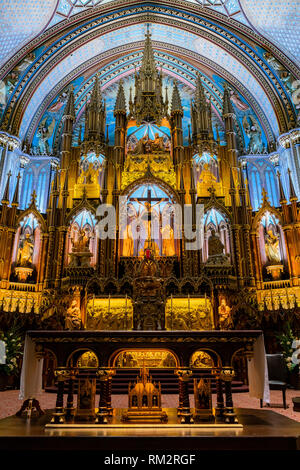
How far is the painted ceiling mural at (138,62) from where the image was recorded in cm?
1819

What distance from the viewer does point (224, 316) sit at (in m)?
13.3

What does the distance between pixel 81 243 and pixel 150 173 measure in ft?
16.4

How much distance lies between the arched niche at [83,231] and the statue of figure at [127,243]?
1.37 meters

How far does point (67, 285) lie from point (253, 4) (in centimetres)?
1808

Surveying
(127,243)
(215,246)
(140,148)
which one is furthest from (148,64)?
(215,246)

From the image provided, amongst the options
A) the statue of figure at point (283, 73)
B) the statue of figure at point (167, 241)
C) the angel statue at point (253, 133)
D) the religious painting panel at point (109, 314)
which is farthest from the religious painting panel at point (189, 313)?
the statue of figure at point (283, 73)

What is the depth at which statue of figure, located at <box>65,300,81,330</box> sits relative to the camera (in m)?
13.0

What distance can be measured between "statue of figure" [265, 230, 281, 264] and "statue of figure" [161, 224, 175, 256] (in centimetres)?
434

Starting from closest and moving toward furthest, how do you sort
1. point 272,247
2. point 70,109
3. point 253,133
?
point 272,247, point 70,109, point 253,133

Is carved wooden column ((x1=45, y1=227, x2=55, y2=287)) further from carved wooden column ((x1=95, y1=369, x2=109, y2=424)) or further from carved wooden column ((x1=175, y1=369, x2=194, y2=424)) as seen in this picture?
carved wooden column ((x1=175, y1=369, x2=194, y2=424))

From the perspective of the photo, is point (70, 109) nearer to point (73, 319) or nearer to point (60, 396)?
point (73, 319)

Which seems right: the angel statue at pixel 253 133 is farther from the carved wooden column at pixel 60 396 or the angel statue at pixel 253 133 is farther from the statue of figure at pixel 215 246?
the carved wooden column at pixel 60 396

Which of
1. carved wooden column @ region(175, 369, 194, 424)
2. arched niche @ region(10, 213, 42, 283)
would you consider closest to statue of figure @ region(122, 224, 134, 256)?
arched niche @ region(10, 213, 42, 283)

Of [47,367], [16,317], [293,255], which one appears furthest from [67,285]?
[293,255]
